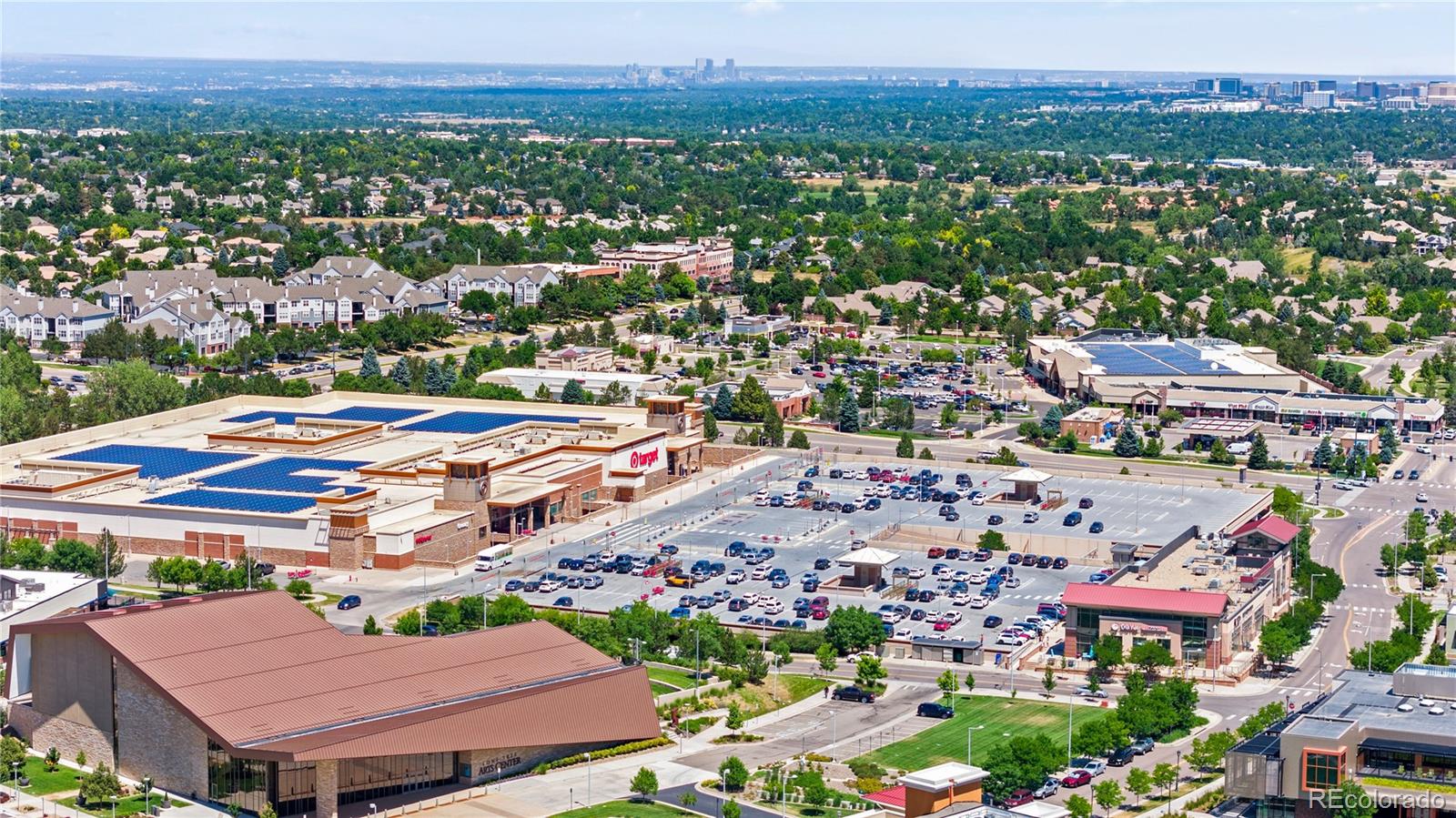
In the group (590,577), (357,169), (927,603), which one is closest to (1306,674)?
(927,603)

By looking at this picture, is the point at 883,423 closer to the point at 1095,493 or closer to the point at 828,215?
the point at 1095,493

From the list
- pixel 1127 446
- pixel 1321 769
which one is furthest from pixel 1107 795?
pixel 1127 446

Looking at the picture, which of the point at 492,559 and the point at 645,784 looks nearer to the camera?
the point at 645,784

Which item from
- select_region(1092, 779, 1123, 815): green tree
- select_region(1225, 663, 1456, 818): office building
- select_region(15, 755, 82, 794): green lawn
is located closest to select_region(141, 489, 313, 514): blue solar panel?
select_region(15, 755, 82, 794): green lawn

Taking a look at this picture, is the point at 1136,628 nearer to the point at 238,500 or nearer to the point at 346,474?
the point at 238,500

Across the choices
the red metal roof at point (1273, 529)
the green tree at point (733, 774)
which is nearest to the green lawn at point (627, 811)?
the green tree at point (733, 774)
